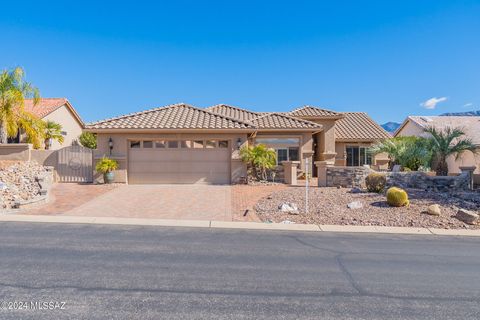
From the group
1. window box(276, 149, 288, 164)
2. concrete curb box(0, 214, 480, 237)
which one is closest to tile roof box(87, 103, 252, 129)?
window box(276, 149, 288, 164)

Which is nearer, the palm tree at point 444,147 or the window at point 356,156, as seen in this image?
the palm tree at point 444,147

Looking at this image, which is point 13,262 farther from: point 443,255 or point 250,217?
point 443,255

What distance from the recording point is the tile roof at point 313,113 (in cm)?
2328

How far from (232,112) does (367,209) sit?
1585 cm

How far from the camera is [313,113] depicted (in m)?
23.8

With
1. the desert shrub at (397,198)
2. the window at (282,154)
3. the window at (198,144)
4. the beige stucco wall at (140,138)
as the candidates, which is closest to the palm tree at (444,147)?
the desert shrub at (397,198)

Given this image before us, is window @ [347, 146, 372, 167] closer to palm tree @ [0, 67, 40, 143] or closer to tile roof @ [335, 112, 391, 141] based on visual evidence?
tile roof @ [335, 112, 391, 141]

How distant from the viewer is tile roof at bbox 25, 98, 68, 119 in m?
26.9

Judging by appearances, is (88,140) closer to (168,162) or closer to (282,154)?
(168,162)

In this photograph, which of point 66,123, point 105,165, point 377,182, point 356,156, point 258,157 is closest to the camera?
point 377,182

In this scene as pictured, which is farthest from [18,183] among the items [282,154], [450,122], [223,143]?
[450,122]

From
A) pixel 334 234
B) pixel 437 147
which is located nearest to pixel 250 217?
pixel 334 234

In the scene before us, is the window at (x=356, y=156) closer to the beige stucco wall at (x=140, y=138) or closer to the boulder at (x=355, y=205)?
the beige stucco wall at (x=140, y=138)

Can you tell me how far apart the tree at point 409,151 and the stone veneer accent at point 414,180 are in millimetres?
1716
